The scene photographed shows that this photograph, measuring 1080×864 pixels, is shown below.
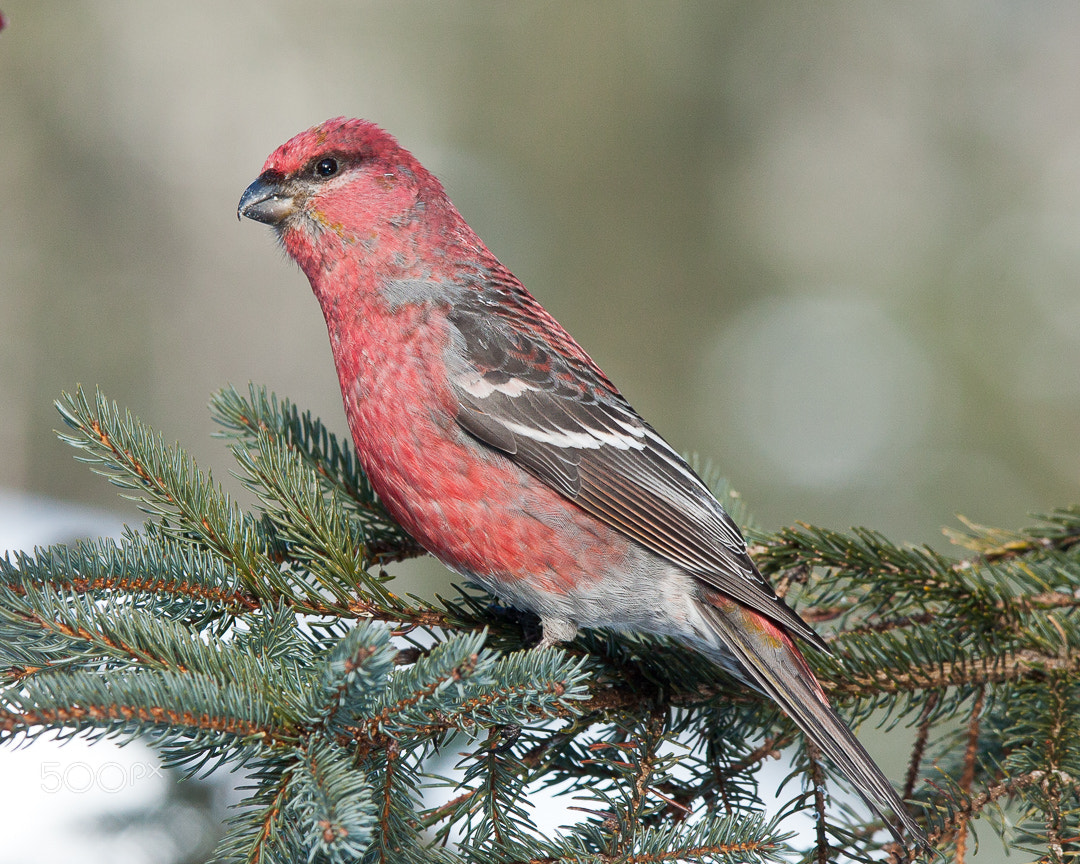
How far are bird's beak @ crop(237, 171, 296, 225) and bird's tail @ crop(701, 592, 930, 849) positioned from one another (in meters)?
1.71

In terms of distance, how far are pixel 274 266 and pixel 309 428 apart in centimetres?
855

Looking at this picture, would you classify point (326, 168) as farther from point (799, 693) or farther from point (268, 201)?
point (799, 693)

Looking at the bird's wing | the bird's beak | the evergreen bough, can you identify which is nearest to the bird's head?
the bird's beak

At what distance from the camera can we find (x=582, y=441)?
2.51 m

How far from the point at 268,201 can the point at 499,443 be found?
106cm

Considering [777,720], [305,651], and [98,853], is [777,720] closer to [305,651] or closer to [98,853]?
[305,651]

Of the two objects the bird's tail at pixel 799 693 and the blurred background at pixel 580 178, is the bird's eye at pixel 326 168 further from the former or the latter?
the blurred background at pixel 580 178

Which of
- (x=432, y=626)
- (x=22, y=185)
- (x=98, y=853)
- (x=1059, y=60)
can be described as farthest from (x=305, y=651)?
(x=22, y=185)

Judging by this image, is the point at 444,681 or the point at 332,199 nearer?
the point at 444,681

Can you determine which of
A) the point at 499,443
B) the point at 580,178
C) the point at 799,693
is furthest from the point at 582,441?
the point at 580,178

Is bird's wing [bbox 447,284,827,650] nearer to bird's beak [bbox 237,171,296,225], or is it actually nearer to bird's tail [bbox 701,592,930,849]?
bird's tail [bbox 701,592,930,849]

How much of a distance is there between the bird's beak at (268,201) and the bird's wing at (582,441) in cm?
62

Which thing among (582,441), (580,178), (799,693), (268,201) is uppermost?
(580,178)

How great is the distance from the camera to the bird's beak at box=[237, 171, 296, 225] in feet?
8.57
